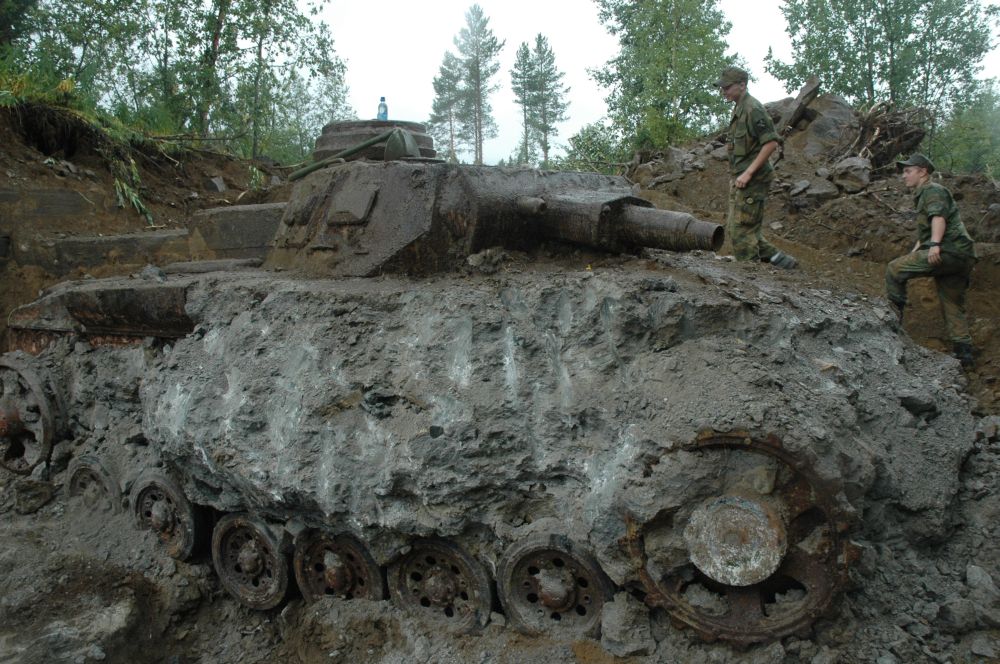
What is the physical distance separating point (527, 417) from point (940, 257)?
444cm

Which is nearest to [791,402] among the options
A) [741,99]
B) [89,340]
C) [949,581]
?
[949,581]

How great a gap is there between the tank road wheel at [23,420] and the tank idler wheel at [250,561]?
2.10 meters

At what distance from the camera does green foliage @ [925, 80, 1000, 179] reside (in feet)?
64.5

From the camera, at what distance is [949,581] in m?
3.57

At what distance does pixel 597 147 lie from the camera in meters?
17.8

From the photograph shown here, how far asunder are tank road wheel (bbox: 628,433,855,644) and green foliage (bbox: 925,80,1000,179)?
18975mm

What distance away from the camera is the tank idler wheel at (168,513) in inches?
186

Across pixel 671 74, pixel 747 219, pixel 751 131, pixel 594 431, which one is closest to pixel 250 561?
pixel 594 431

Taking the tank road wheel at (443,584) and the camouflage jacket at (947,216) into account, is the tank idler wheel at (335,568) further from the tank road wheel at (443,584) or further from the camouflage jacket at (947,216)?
the camouflage jacket at (947,216)

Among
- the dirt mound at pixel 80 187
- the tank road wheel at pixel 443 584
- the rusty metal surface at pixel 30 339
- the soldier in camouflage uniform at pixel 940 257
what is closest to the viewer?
the tank road wheel at pixel 443 584

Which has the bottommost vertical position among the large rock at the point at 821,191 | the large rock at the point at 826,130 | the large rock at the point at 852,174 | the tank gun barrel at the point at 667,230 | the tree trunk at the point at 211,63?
the tank gun barrel at the point at 667,230

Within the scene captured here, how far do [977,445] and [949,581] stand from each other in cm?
103

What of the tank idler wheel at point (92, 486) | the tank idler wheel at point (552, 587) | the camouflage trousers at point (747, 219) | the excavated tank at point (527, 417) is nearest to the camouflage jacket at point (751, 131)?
the camouflage trousers at point (747, 219)

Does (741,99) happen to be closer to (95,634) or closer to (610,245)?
(610,245)
